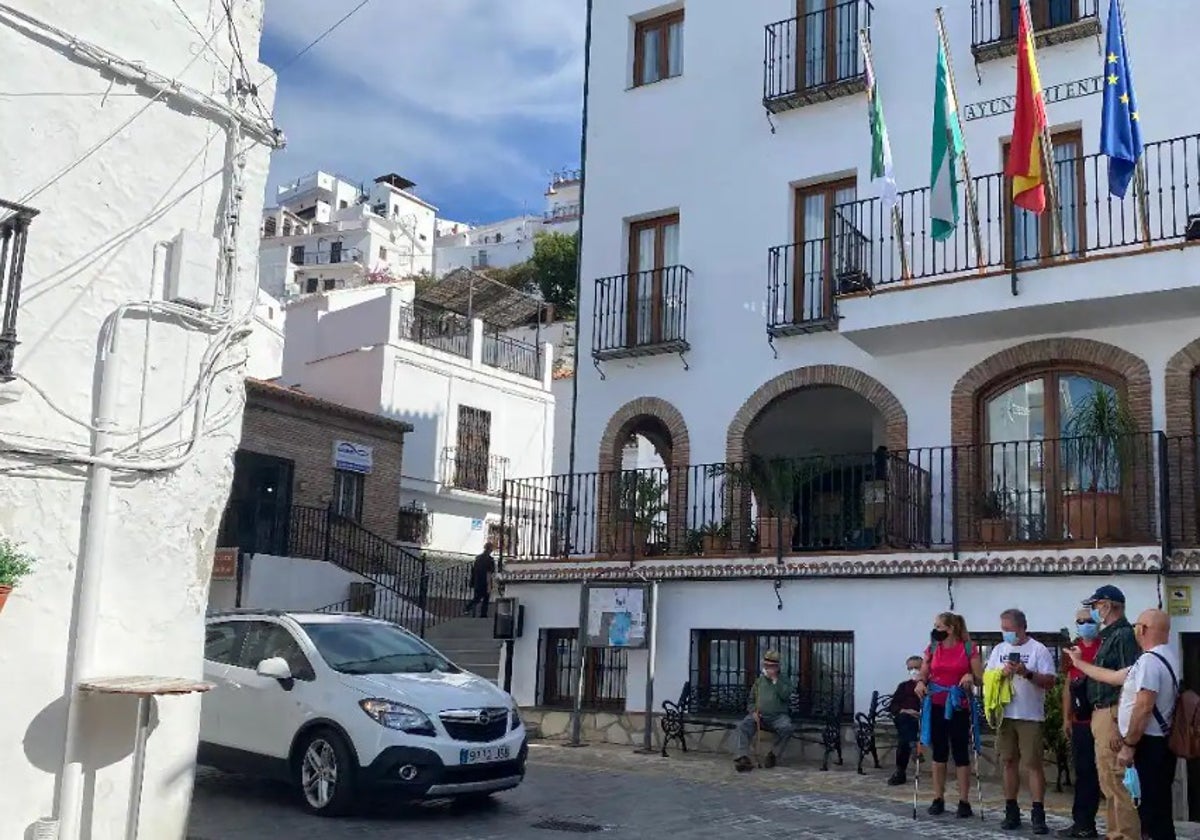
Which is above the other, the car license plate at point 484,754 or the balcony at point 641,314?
the balcony at point 641,314

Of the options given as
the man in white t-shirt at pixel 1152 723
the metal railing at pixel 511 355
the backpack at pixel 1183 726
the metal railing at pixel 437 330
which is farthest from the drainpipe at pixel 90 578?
the metal railing at pixel 511 355

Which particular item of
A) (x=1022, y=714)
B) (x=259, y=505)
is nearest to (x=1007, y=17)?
(x=1022, y=714)

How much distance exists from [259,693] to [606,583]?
6013mm

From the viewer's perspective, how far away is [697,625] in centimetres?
1588

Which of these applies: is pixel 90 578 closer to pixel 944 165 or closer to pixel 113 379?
pixel 113 379

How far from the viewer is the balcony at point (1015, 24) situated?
15227mm

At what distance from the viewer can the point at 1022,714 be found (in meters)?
10.0

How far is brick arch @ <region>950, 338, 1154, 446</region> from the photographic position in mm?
14078

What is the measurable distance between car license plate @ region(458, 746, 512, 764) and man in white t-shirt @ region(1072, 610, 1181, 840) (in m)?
4.70

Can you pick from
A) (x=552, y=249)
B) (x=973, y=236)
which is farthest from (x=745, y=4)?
(x=552, y=249)

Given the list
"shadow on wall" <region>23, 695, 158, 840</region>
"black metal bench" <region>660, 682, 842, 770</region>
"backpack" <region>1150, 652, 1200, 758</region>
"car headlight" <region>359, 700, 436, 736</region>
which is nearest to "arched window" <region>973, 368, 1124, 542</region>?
"black metal bench" <region>660, 682, 842, 770</region>

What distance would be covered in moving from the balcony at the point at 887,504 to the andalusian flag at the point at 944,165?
2.60m

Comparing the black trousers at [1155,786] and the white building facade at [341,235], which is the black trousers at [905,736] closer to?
the black trousers at [1155,786]

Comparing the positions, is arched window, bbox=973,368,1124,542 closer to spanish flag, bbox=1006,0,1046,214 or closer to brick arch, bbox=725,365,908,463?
brick arch, bbox=725,365,908,463
